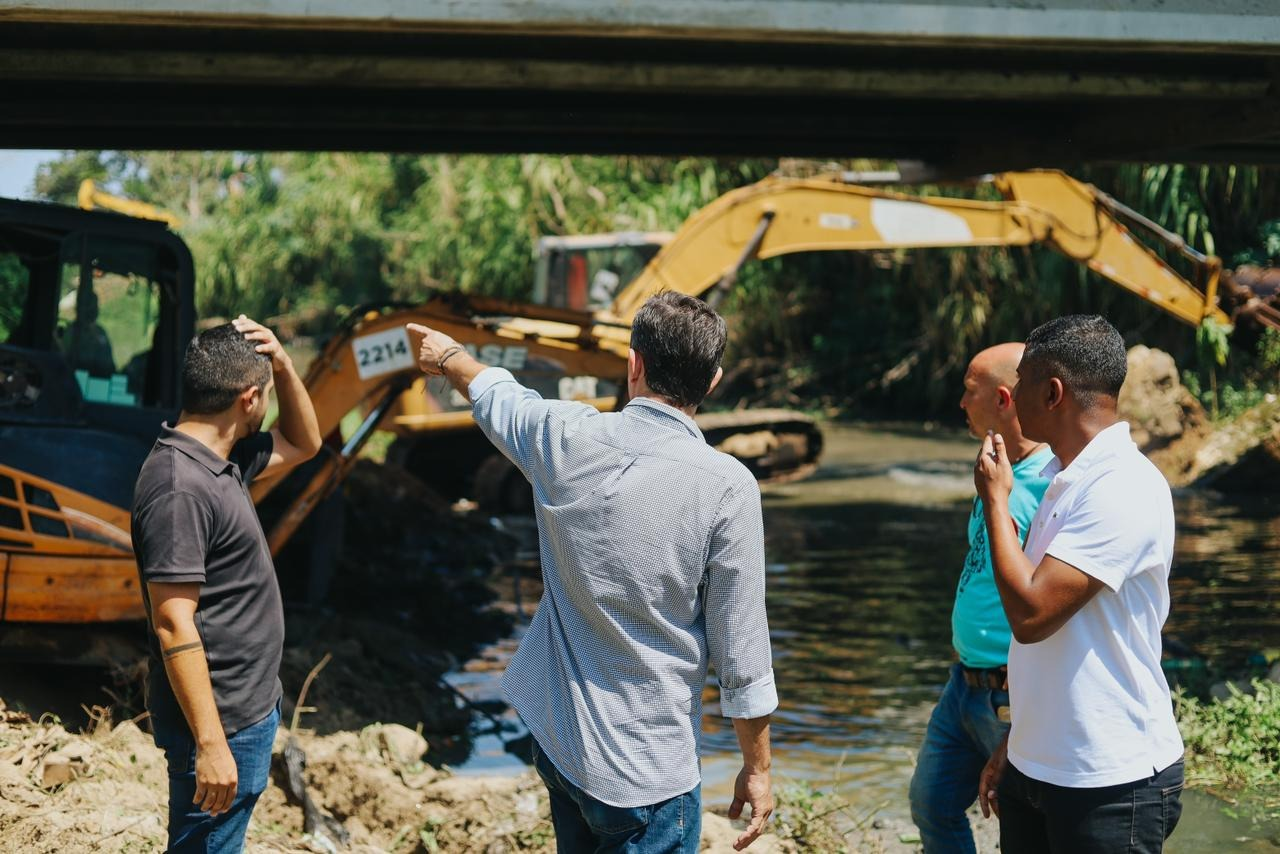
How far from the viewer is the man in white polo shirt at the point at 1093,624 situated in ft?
9.57

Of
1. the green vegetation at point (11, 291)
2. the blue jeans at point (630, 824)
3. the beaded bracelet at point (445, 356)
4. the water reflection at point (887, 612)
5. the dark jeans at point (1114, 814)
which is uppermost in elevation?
the beaded bracelet at point (445, 356)

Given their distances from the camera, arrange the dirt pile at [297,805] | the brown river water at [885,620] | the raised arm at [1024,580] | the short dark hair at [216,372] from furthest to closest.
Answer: the brown river water at [885,620]
the dirt pile at [297,805]
the short dark hair at [216,372]
the raised arm at [1024,580]

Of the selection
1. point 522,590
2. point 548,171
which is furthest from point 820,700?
point 548,171

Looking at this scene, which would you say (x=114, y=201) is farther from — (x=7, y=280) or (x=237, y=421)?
(x=237, y=421)

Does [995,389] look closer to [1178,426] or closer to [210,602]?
[210,602]

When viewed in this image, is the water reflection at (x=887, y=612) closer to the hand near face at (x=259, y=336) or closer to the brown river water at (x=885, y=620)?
the brown river water at (x=885, y=620)

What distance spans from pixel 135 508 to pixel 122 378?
422 cm

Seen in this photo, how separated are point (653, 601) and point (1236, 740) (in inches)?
158

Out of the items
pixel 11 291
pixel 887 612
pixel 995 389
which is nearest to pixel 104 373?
pixel 11 291

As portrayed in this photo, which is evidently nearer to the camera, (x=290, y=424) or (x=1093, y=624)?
(x=1093, y=624)

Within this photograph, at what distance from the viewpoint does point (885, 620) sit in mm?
9562

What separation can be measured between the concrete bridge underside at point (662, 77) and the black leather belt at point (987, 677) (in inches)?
108

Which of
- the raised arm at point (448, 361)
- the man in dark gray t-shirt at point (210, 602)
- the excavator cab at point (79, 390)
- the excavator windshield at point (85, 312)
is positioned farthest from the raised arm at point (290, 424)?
the excavator windshield at point (85, 312)

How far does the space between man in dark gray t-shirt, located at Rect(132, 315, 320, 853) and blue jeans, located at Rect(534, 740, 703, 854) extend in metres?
0.82
